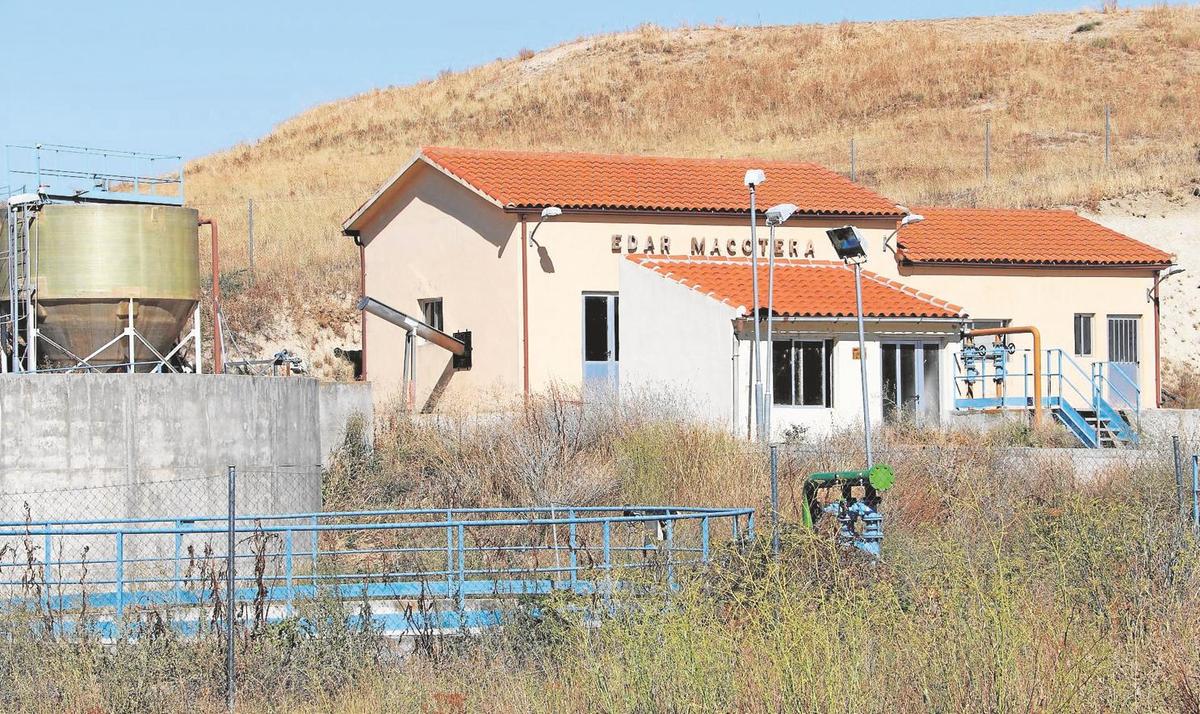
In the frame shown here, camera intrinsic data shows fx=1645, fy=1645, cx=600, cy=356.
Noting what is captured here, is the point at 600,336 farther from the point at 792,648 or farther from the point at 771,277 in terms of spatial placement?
the point at 792,648

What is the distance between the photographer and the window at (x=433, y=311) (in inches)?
1288

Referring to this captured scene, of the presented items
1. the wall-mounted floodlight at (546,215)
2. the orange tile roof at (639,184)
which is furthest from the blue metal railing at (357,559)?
the orange tile roof at (639,184)

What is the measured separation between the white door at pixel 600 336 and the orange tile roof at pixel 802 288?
108 cm

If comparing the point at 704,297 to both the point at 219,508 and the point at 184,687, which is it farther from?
the point at 184,687

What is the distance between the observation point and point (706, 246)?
105 ft

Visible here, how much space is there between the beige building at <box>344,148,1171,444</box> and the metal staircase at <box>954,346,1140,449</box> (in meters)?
0.15

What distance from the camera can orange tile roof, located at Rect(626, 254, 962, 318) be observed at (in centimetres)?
2838

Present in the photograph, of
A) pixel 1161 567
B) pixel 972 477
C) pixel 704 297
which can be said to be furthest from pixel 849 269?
pixel 1161 567

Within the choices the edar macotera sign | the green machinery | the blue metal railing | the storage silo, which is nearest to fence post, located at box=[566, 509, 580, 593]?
the blue metal railing

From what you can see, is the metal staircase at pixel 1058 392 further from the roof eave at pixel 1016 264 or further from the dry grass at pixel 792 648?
the dry grass at pixel 792 648

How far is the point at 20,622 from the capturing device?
12992 millimetres

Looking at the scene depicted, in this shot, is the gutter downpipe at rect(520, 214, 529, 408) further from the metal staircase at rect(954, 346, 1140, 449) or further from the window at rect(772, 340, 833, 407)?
the metal staircase at rect(954, 346, 1140, 449)

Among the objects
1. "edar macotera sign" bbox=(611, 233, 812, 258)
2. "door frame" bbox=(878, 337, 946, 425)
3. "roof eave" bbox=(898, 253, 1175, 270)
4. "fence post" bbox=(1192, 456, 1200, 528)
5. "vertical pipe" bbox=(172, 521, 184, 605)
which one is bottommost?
"vertical pipe" bbox=(172, 521, 184, 605)

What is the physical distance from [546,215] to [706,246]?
362 centimetres
